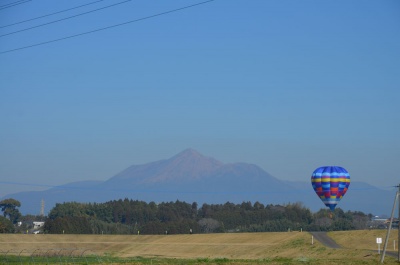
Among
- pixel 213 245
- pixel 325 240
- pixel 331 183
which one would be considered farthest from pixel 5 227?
pixel 331 183

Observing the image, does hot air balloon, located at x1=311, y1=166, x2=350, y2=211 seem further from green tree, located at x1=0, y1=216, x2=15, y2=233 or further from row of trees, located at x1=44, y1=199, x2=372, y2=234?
green tree, located at x1=0, y1=216, x2=15, y2=233

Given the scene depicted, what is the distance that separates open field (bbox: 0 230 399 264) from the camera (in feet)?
308

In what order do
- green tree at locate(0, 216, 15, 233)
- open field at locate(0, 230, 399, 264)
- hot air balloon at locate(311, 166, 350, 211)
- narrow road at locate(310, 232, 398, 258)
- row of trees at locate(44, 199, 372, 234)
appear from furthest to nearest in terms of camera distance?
row of trees at locate(44, 199, 372, 234) → green tree at locate(0, 216, 15, 233) → hot air balloon at locate(311, 166, 350, 211) → narrow road at locate(310, 232, 398, 258) → open field at locate(0, 230, 399, 264)

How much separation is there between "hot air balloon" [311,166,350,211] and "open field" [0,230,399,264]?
549 centimetres

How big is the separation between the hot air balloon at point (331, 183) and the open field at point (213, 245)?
18.0 ft

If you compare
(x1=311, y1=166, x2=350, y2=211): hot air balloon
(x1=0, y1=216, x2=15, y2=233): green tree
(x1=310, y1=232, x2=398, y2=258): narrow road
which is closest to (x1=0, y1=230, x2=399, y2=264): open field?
(x1=310, y1=232, x2=398, y2=258): narrow road

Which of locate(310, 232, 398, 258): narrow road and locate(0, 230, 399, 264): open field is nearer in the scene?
locate(0, 230, 399, 264): open field

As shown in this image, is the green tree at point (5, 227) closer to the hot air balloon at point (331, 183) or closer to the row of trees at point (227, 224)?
the row of trees at point (227, 224)

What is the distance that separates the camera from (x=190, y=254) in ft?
350

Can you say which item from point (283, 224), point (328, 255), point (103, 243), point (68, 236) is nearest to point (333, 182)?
point (328, 255)

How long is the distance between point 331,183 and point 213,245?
1964cm

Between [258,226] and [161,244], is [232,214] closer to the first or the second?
[258,226]

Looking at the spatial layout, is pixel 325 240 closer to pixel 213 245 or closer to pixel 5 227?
pixel 213 245

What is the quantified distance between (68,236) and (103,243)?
11.7 meters
